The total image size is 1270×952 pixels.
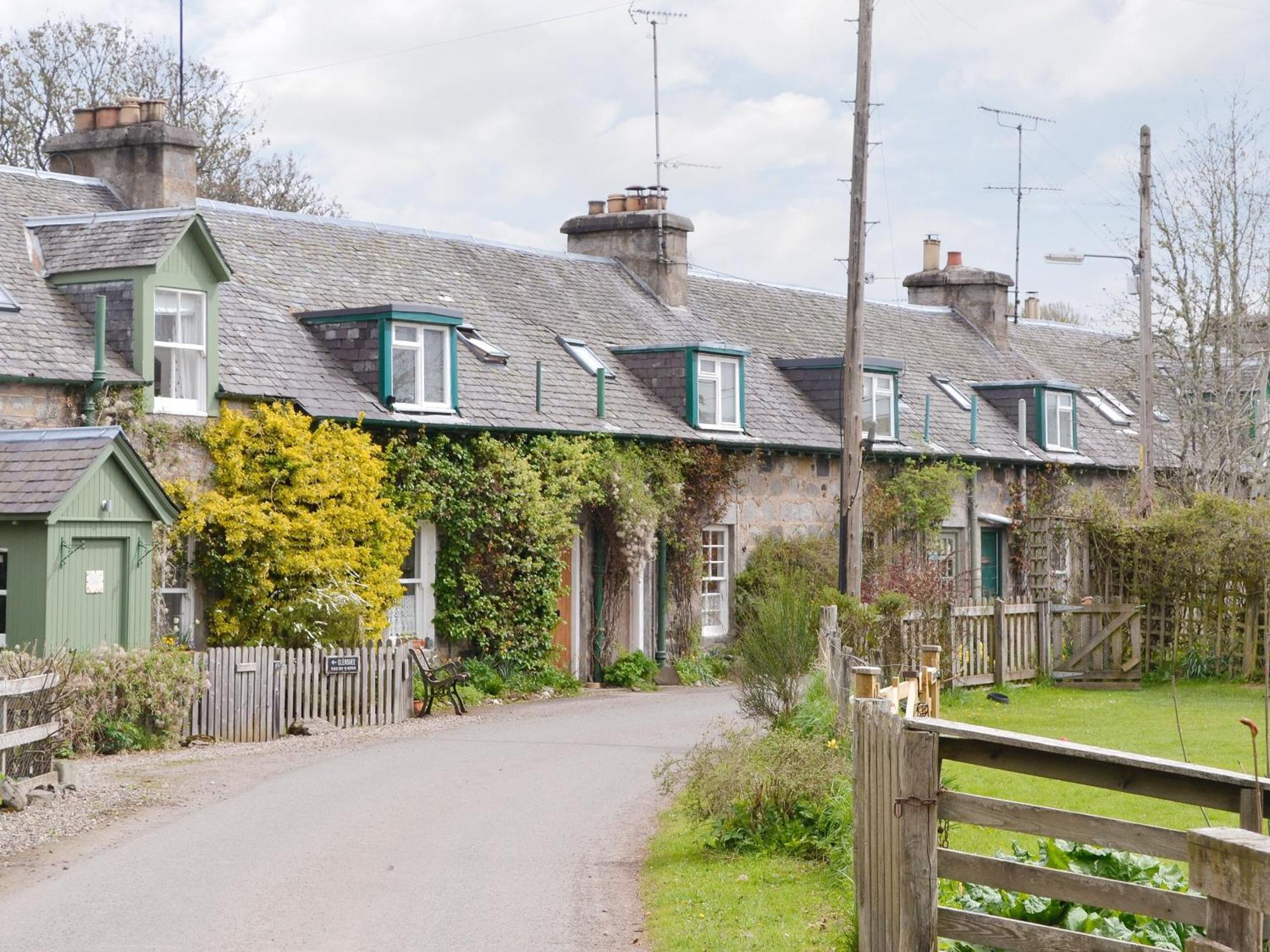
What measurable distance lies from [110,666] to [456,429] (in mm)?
7462

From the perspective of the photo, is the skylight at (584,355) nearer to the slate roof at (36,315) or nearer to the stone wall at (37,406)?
the slate roof at (36,315)

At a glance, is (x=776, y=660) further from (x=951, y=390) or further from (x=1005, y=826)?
(x=951, y=390)

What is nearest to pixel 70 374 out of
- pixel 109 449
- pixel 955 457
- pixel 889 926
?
pixel 109 449

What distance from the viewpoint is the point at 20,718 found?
1432 centimetres

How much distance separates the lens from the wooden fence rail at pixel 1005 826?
623 centimetres

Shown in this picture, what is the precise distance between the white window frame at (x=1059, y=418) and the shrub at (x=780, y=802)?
24629 mm

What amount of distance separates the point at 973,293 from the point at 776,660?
1049 inches

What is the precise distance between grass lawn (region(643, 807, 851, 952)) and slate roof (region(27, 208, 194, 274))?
38.2ft

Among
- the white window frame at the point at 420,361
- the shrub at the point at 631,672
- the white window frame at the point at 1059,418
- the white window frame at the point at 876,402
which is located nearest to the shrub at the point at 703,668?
the shrub at the point at 631,672

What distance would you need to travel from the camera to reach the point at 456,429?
23.3 m

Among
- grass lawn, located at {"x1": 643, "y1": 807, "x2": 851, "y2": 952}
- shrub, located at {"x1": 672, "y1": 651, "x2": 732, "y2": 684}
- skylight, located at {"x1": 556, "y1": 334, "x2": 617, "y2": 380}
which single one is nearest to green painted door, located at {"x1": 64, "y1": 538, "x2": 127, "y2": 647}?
grass lawn, located at {"x1": 643, "y1": 807, "x2": 851, "y2": 952}

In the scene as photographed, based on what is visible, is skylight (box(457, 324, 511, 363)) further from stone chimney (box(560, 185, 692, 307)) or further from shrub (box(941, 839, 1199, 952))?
shrub (box(941, 839, 1199, 952))

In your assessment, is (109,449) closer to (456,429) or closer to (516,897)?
(456,429)

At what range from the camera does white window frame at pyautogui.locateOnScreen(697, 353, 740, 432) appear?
2761 cm
